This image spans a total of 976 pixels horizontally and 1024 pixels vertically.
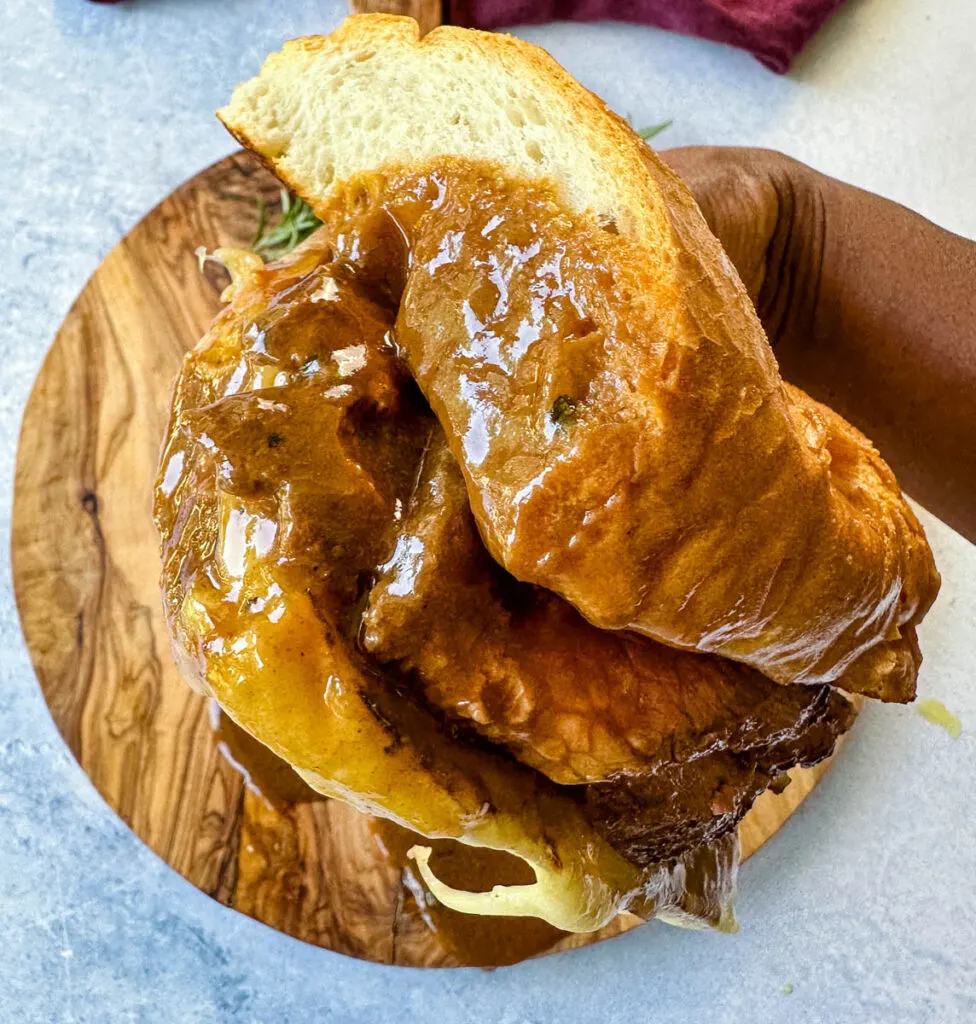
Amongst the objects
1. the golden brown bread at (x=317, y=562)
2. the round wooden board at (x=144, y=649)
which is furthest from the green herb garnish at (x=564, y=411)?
the round wooden board at (x=144, y=649)

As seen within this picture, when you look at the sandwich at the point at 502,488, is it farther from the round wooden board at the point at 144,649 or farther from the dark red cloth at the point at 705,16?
the dark red cloth at the point at 705,16

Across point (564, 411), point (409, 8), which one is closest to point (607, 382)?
point (564, 411)

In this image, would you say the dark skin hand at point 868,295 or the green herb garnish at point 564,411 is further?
the dark skin hand at point 868,295

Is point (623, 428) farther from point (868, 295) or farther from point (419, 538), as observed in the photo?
point (868, 295)

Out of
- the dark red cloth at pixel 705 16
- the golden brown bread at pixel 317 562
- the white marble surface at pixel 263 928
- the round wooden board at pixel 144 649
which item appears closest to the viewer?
the golden brown bread at pixel 317 562

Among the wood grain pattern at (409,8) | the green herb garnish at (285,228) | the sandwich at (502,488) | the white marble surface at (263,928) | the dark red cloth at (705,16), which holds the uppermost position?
the dark red cloth at (705,16)

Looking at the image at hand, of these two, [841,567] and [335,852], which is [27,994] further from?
[841,567]

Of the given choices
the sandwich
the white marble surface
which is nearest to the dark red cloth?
the white marble surface

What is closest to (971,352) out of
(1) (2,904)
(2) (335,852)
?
(2) (335,852)
